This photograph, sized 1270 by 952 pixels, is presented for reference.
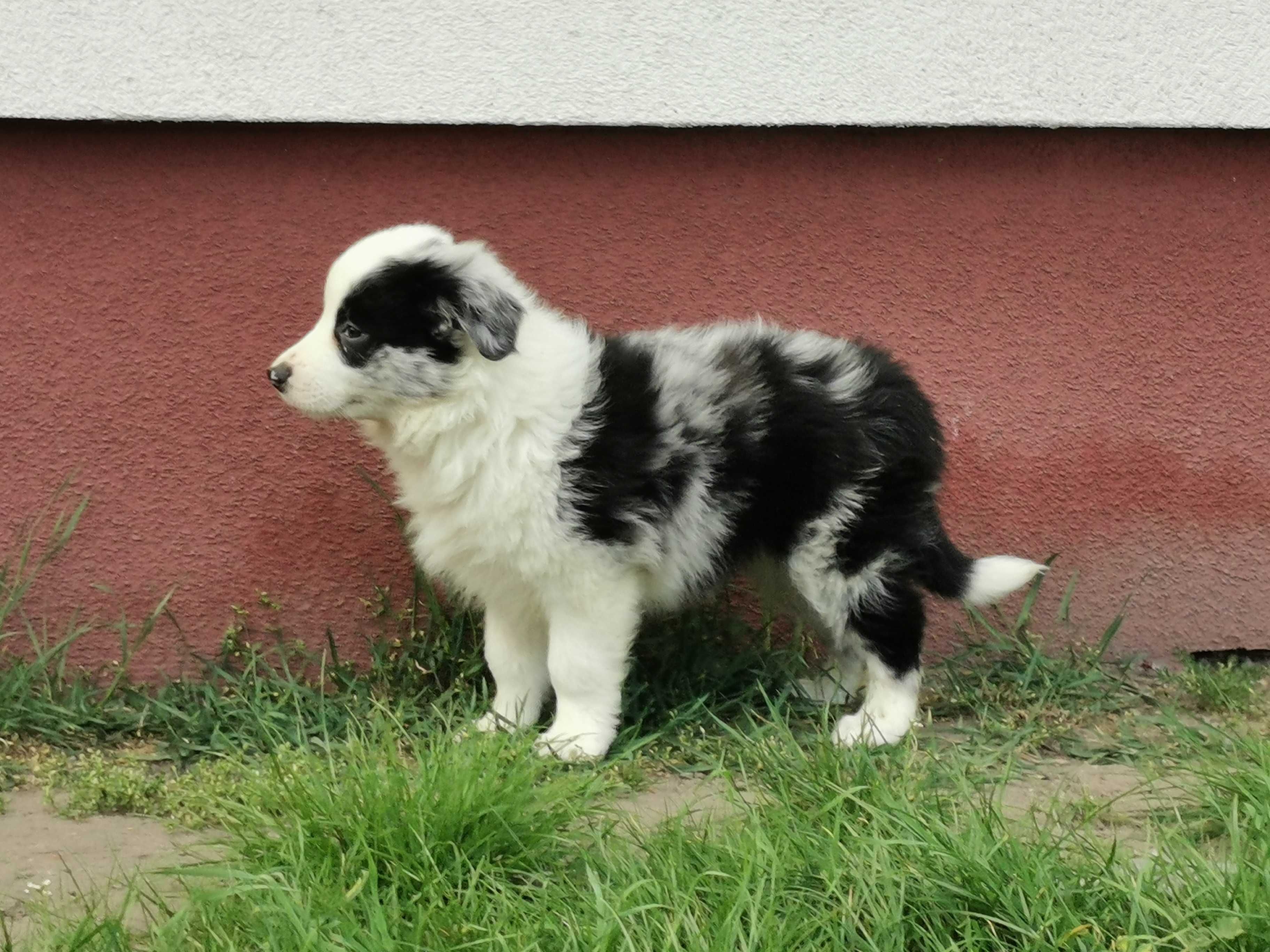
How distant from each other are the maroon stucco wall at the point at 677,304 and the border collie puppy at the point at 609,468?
467 mm

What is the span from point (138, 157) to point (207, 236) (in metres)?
0.30

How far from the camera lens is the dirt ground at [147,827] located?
2.75m

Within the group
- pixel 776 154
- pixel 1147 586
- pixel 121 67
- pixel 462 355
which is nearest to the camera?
pixel 462 355

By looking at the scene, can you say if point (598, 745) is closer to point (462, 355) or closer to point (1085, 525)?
point (462, 355)

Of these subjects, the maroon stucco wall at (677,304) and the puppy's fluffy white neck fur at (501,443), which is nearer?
the puppy's fluffy white neck fur at (501,443)

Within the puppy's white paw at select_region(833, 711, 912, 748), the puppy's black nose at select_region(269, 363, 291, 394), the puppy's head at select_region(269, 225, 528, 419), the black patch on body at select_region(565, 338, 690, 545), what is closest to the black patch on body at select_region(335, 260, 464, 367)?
the puppy's head at select_region(269, 225, 528, 419)

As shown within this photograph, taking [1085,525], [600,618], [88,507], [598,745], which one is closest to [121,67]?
[88,507]

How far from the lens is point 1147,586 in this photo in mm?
4418

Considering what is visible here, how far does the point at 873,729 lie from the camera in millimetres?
3518

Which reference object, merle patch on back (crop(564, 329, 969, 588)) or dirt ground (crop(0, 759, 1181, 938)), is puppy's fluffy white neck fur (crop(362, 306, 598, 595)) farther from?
dirt ground (crop(0, 759, 1181, 938))

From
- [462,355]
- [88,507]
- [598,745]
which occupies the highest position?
[462,355]

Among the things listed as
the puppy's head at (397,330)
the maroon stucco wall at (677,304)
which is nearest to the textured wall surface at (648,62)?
the maroon stucco wall at (677,304)

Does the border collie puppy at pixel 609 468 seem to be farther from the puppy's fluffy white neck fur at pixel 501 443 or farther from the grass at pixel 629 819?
the grass at pixel 629 819

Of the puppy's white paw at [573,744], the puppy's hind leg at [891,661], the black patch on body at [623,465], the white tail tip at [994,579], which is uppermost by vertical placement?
the black patch on body at [623,465]
